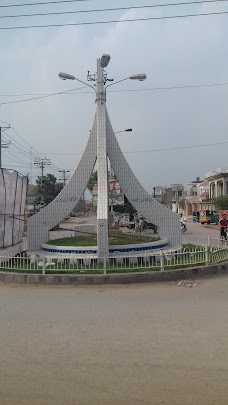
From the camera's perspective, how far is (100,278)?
10.3 meters

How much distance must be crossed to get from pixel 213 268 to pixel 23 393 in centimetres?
810

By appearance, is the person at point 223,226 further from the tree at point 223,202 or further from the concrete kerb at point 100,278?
the tree at point 223,202

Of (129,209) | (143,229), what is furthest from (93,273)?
(129,209)

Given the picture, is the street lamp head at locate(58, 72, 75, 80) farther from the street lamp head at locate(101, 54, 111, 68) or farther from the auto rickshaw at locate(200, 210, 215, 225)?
the auto rickshaw at locate(200, 210, 215, 225)

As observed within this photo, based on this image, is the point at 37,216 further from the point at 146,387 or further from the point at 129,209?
the point at 129,209

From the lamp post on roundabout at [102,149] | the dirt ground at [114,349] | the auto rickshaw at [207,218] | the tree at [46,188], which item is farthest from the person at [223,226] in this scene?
the tree at [46,188]

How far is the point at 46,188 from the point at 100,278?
50.7 m

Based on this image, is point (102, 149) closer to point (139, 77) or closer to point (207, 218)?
point (139, 77)

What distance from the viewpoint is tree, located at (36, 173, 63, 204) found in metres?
59.2

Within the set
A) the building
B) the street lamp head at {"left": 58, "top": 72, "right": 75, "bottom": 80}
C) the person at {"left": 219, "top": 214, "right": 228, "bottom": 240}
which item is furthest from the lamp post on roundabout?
the building

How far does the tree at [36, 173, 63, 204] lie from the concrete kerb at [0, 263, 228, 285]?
160 ft

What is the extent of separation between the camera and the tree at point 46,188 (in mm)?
59156

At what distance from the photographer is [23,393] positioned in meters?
4.25

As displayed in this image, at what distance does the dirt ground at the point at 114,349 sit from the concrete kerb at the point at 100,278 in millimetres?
1209
